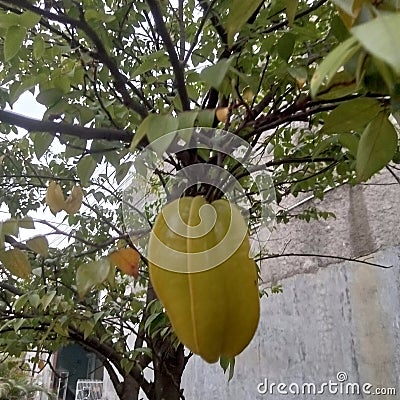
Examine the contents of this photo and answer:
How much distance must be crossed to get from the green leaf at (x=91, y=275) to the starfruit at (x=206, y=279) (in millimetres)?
111

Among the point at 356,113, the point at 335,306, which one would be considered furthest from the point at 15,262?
the point at 335,306

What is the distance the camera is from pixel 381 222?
7.11ft

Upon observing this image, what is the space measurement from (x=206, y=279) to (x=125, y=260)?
0.79 ft

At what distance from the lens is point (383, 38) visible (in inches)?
9.9

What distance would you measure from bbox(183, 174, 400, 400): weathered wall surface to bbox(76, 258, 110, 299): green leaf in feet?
5.35

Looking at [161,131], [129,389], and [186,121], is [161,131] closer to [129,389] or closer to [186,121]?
[186,121]

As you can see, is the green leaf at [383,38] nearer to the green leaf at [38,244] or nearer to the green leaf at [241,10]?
the green leaf at [241,10]

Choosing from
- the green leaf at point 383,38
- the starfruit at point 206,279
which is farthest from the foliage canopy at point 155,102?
the starfruit at point 206,279

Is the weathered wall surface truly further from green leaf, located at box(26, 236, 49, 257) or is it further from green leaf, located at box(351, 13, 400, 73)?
green leaf, located at box(351, 13, 400, 73)

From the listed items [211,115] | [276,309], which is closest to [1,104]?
[211,115]

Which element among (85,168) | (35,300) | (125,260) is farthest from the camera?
(35,300)

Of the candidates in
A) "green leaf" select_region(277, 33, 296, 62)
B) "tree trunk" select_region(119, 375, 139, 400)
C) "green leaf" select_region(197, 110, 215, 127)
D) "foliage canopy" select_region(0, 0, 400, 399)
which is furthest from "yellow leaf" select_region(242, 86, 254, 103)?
"tree trunk" select_region(119, 375, 139, 400)

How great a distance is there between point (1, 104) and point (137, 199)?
0.44 metres

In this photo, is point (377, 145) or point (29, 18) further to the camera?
point (29, 18)
